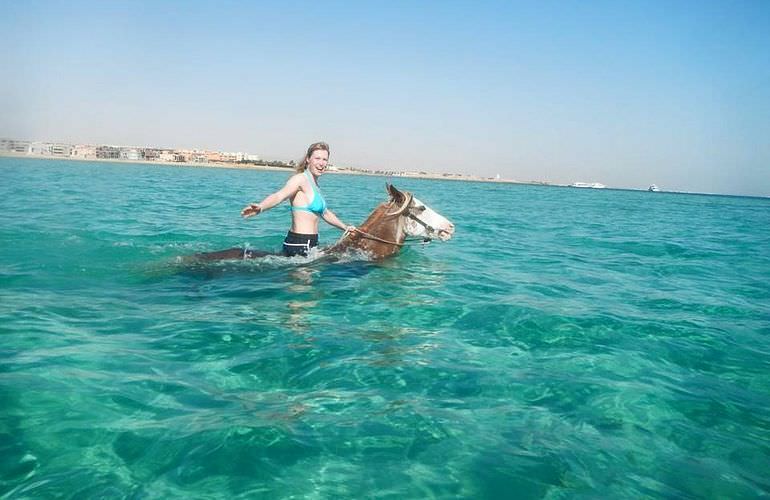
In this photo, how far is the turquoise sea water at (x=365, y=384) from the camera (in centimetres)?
Result: 340

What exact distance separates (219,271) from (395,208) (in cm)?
385

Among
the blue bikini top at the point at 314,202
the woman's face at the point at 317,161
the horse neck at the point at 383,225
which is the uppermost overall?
the woman's face at the point at 317,161

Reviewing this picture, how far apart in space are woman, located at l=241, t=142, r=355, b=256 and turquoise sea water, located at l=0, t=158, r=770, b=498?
415 millimetres

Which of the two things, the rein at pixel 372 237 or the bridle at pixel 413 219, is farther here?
the bridle at pixel 413 219

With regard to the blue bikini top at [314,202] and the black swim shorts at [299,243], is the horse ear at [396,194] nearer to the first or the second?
the blue bikini top at [314,202]

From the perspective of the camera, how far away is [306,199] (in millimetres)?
9352

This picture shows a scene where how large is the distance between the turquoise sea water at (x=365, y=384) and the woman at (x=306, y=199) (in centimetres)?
42

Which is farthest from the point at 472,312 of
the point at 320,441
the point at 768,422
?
the point at 320,441

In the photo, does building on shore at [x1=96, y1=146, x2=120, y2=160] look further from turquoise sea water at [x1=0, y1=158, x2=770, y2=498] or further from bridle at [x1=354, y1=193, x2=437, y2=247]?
bridle at [x1=354, y1=193, x2=437, y2=247]

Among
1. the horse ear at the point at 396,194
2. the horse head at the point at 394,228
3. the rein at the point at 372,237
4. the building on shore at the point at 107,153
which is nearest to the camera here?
the rein at the point at 372,237

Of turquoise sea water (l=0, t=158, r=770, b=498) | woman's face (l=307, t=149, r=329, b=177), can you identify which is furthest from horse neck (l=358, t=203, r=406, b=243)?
woman's face (l=307, t=149, r=329, b=177)

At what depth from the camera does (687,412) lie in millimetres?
4695

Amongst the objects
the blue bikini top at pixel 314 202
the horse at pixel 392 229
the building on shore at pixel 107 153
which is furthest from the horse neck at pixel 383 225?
the building on shore at pixel 107 153

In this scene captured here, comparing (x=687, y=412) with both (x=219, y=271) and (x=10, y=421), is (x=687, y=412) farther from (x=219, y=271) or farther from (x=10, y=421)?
(x=219, y=271)
